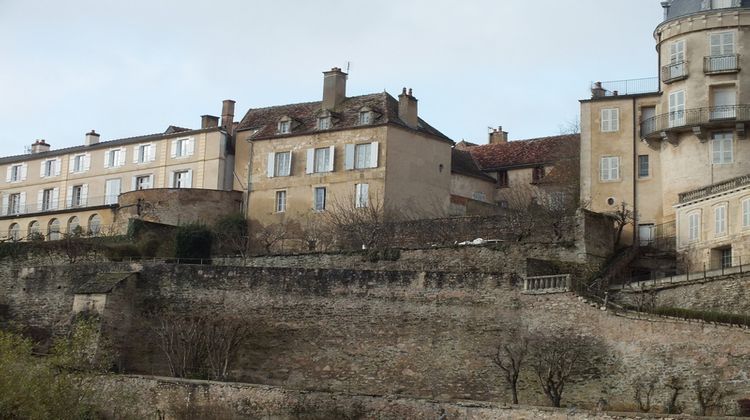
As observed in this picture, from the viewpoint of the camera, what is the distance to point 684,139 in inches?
1869

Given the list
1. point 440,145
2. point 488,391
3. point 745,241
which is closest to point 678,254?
point 745,241

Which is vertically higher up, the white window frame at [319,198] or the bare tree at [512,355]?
the white window frame at [319,198]

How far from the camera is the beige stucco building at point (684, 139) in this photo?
45000 millimetres

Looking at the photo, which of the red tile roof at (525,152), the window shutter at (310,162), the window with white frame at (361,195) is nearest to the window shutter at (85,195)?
the window shutter at (310,162)

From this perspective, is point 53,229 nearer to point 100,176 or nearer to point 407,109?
point 100,176

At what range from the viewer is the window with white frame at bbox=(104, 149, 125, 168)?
6419 cm

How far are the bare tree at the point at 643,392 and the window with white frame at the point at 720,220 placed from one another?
8591 mm

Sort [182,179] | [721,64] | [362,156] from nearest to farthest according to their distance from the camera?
[721,64] < [362,156] < [182,179]

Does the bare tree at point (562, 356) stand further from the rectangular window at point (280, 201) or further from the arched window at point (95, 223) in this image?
the arched window at point (95, 223)

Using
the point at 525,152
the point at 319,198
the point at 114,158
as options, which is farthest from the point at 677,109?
the point at 114,158

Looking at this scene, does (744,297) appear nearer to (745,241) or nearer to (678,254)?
(745,241)

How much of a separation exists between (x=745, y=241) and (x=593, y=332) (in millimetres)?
6931

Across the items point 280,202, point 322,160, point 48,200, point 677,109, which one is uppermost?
point 677,109

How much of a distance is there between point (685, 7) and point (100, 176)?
30.4 meters
